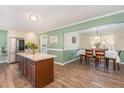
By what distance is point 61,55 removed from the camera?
16.7 ft

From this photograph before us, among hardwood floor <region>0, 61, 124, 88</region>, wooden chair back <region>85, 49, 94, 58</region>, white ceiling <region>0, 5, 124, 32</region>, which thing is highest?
white ceiling <region>0, 5, 124, 32</region>

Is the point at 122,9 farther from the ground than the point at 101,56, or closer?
farther from the ground

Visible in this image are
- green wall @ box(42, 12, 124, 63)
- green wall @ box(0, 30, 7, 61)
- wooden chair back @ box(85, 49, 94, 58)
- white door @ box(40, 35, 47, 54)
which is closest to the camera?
green wall @ box(42, 12, 124, 63)

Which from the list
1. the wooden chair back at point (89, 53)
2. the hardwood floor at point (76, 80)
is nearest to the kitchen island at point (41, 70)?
the hardwood floor at point (76, 80)

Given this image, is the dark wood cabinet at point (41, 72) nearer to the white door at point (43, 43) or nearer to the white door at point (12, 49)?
the white door at point (12, 49)

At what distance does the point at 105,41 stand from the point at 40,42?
5097 millimetres

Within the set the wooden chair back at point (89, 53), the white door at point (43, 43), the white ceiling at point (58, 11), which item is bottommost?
the wooden chair back at point (89, 53)

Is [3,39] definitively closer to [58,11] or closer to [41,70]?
[41,70]

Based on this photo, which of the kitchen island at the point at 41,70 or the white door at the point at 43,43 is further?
the white door at the point at 43,43

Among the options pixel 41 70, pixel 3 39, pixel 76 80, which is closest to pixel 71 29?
pixel 76 80

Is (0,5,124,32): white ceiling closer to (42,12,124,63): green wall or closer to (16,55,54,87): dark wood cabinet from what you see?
(42,12,124,63): green wall

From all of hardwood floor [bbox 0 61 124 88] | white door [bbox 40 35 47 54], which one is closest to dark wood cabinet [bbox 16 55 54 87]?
hardwood floor [bbox 0 61 124 88]
